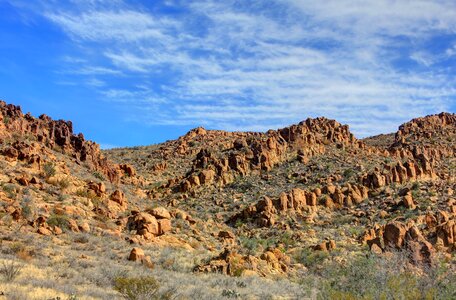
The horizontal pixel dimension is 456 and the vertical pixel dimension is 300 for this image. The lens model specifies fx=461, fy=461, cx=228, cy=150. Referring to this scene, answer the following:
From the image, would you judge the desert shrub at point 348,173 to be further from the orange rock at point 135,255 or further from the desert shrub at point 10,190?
the desert shrub at point 10,190

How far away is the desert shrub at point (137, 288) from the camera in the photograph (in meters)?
11.8

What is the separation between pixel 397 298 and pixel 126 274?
27.5ft

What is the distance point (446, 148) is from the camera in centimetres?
5428

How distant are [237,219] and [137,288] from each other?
2567 cm

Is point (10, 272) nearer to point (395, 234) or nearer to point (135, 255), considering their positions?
point (135, 255)

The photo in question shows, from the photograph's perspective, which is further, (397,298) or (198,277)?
(198,277)

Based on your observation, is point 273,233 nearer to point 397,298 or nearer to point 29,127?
point 29,127

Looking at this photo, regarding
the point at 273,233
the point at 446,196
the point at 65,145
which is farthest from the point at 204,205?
the point at 446,196

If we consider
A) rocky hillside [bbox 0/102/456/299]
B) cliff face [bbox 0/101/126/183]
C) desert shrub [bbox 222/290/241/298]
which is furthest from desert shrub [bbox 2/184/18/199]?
desert shrub [bbox 222/290/241/298]

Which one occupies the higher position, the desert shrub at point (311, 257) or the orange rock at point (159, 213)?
the orange rock at point (159, 213)

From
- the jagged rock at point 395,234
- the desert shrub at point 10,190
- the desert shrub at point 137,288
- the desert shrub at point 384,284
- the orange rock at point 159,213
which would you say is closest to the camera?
the desert shrub at point 384,284

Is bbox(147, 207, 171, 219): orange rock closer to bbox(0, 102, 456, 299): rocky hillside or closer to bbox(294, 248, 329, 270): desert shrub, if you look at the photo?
bbox(0, 102, 456, 299): rocky hillside

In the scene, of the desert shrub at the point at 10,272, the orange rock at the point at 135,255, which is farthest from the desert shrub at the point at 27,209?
the desert shrub at the point at 10,272

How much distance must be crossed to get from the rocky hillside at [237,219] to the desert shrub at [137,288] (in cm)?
6
